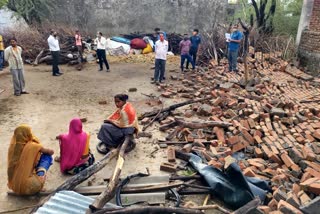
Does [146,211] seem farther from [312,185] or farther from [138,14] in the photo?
[138,14]

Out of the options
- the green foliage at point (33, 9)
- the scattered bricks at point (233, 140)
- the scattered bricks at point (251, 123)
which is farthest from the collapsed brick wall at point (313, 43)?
the green foliage at point (33, 9)

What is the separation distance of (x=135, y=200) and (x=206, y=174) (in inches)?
44.7

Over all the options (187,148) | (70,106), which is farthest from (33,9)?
(187,148)

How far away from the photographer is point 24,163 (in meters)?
4.20

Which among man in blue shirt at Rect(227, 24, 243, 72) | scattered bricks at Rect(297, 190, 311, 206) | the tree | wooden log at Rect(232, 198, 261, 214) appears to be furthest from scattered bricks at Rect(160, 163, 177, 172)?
the tree

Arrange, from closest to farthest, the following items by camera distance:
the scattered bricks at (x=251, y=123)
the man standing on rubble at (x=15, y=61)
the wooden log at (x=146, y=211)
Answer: the wooden log at (x=146, y=211) < the scattered bricks at (x=251, y=123) < the man standing on rubble at (x=15, y=61)

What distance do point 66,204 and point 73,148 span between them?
133 centimetres

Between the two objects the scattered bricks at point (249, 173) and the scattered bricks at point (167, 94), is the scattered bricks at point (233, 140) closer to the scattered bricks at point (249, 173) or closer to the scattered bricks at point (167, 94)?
the scattered bricks at point (249, 173)

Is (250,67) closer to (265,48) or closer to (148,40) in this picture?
(265,48)

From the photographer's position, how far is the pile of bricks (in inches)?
164

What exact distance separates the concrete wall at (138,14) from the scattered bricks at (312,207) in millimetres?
16152

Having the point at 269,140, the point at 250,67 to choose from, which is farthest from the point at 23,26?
the point at 269,140

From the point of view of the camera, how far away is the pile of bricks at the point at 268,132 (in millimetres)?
4168

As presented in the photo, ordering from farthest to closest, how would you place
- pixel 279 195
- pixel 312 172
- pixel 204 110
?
pixel 204 110 < pixel 312 172 < pixel 279 195
